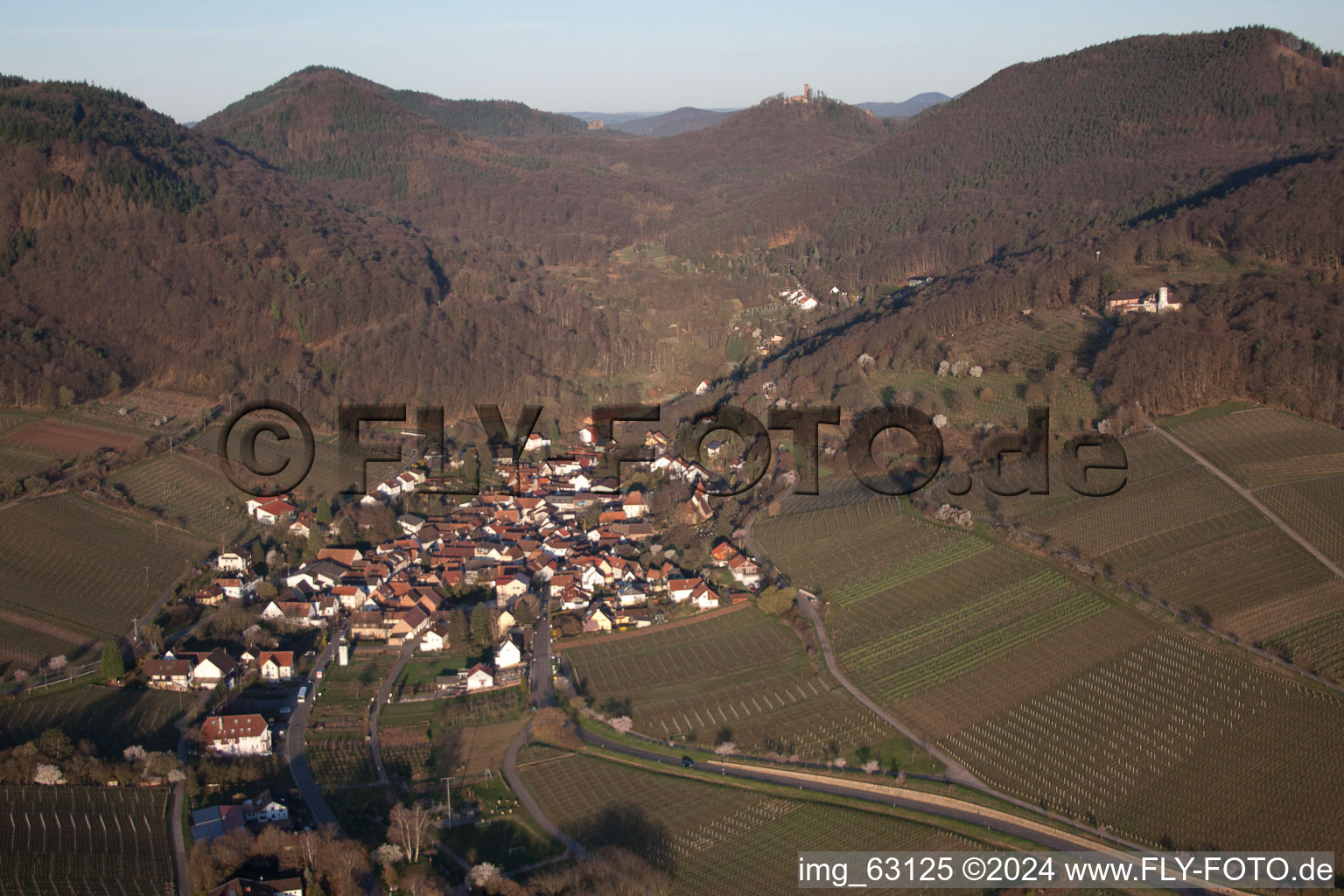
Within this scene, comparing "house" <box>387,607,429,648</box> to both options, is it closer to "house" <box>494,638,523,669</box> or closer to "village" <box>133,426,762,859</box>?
"village" <box>133,426,762,859</box>

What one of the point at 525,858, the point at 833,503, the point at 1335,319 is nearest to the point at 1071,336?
the point at 1335,319

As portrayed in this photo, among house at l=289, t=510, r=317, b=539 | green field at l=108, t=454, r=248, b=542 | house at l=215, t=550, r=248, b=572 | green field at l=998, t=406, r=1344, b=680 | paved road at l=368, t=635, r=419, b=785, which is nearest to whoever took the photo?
paved road at l=368, t=635, r=419, b=785

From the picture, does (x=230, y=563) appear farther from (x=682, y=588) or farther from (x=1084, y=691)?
(x=1084, y=691)

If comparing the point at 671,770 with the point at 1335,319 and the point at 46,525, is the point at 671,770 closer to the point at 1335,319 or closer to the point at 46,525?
the point at 46,525

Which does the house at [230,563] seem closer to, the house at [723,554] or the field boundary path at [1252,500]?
the house at [723,554]

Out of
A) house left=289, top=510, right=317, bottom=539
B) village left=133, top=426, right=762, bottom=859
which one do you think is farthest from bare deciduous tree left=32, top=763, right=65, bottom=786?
house left=289, top=510, right=317, bottom=539
